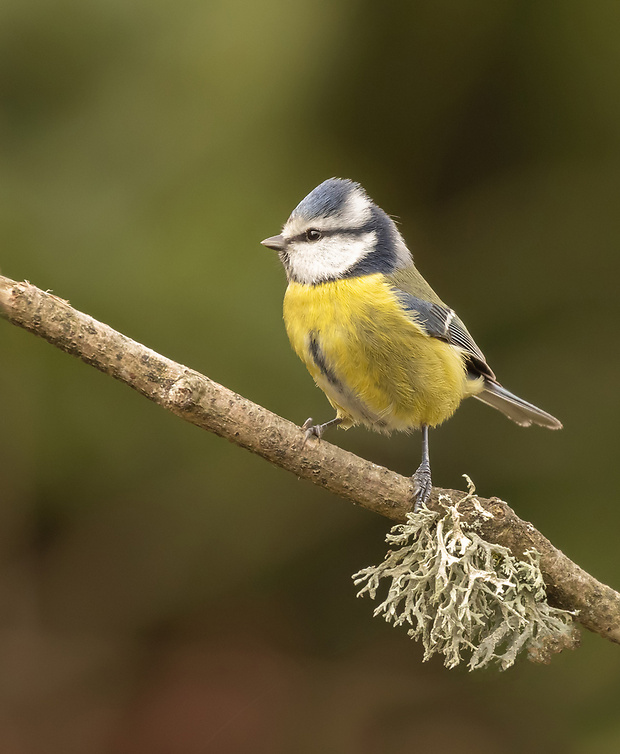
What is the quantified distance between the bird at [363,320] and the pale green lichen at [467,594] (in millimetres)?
219

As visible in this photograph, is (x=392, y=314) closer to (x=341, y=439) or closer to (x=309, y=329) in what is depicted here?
(x=309, y=329)

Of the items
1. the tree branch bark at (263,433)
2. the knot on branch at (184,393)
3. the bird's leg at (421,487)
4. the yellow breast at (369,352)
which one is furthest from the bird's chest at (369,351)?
the knot on branch at (184,393)

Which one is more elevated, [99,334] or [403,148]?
[403,148]

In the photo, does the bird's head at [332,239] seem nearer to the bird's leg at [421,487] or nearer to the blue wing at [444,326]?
the blue wing at [444,326]

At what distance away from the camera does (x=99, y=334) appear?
1.25m

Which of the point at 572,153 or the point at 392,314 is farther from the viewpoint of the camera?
the point at 572,153

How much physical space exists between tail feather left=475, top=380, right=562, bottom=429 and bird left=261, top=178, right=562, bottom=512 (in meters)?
0.16

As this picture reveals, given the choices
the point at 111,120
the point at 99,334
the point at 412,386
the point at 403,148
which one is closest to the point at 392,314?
the point at 412,386

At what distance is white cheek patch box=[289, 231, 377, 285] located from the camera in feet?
5.72

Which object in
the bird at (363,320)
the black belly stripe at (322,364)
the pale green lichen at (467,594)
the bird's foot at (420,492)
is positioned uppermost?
the bird at (363,320)

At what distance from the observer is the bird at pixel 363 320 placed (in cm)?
167

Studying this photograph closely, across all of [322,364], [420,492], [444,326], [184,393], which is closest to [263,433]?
[184,393]

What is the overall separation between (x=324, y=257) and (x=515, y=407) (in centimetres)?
60

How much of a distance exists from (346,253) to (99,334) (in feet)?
2.23
